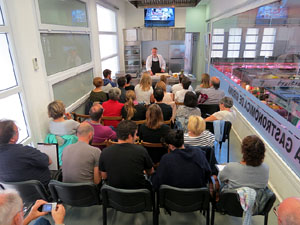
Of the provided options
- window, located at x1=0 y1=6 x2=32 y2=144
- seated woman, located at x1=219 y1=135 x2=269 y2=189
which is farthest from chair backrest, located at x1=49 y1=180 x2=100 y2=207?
seated woman, located at x1=219 y1=135 x2=269 y2=189

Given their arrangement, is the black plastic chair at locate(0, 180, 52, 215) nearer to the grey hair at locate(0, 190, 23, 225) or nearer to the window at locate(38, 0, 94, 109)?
the grey hair at locate(0, 190, 23, 225)

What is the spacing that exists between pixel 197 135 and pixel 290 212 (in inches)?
50.3

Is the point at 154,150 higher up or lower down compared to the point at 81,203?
higher up

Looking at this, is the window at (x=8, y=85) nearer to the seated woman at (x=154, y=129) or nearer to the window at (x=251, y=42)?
the seated woman at (x=154, y=129)

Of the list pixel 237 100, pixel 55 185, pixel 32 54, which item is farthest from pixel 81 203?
pixel 237 100

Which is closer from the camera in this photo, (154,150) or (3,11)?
(3,11)

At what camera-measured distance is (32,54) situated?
8.35 ft

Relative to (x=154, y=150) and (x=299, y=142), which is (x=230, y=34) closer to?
(x=299, y=142)

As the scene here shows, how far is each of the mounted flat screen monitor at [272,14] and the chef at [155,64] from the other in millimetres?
3181

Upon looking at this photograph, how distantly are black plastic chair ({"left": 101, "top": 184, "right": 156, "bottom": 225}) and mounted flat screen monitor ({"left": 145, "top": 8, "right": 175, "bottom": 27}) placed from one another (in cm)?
709

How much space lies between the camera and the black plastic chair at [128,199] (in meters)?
1.71

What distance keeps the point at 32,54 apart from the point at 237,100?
4006 millimetres

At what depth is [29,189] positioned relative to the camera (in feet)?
5.94

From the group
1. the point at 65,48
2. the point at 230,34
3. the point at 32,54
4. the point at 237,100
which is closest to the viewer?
the point at 32,54
